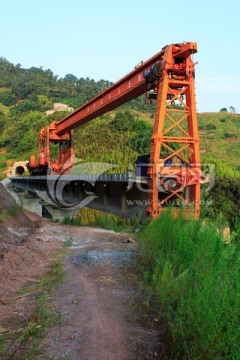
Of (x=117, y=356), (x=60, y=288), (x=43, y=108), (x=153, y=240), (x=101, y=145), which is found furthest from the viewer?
(x=43, y=108)

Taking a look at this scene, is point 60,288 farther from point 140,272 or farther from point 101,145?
point 101,145

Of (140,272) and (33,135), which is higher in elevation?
(33,135)

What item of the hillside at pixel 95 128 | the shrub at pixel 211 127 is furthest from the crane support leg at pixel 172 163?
the shrub at pixel 211 127

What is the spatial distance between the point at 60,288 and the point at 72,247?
13.2 ft

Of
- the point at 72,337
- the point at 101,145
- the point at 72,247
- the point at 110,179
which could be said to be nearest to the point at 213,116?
the point at 101,145

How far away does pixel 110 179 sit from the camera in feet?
48.3

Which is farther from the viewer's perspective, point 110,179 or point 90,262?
point 110,179

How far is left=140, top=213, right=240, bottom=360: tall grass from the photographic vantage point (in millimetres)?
2889

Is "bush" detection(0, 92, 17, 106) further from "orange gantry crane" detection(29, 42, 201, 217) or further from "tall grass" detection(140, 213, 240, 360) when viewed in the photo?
"tall grass" detection(140, 213, 240, 360)

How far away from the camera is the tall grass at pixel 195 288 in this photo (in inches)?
114

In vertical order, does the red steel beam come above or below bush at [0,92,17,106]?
below

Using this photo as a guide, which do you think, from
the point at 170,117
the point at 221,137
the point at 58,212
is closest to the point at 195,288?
the point at 170,117

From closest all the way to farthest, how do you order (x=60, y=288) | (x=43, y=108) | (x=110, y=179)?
(x=60, y=288) → (x=110, y=179) → (x=43, y=108)

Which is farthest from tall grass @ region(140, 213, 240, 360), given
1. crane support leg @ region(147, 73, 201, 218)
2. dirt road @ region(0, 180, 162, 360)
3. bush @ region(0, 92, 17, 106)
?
bush @ region(0, 92, 17, 106)
